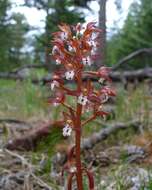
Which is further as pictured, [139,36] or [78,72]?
[139,36]

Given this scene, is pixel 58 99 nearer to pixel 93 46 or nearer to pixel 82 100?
pixel 82 100

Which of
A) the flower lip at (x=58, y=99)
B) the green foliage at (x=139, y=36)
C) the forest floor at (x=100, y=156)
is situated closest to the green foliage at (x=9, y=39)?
the green foliage at (x=139, y=36)

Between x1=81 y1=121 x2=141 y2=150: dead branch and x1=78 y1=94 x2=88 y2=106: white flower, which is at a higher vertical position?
x1=81 y1=121 x2=141 y2=150: dead branch

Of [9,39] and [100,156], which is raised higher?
[9,39]

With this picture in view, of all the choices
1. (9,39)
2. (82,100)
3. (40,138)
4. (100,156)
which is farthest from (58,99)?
(9,39)

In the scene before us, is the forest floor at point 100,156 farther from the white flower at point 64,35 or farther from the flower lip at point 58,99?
the white flower at point 64,35

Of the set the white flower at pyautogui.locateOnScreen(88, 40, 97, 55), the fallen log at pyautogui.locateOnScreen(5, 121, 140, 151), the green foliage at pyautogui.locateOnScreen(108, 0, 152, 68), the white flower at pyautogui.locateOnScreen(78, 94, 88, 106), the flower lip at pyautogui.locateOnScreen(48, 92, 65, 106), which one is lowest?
the white flower at pyautogui.locateOnScreen(78, 94, 88, 106)

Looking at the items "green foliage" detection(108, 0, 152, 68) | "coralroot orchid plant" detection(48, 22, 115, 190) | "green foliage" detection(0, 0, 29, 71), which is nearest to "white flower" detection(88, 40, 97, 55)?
"coralroot orchid plant" detection(48, 22, 115, 190)

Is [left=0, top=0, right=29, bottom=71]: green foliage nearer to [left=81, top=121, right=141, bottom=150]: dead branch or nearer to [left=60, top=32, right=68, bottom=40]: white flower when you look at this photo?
[left=81, top=121, right=141, bottom=150]: dead branch

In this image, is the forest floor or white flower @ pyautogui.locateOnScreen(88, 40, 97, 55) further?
the forest floor

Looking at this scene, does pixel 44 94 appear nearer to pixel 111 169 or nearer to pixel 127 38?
pixel 111 169

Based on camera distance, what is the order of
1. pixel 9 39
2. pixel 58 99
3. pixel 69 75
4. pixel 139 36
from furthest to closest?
pixel 9 39, pixel 139 36, pixel 58 99, pixel 69 75

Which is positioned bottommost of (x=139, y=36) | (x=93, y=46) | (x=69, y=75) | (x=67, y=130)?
(x=67, y=130)

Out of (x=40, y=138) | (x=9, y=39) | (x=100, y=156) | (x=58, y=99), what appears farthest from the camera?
(x=9, y=39)
